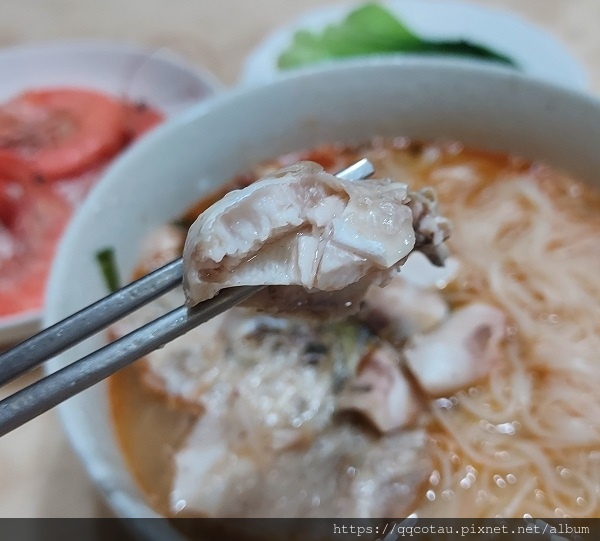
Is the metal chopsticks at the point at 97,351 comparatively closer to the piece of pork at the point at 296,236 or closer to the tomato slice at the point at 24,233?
the piece of pork at the point at 296,236

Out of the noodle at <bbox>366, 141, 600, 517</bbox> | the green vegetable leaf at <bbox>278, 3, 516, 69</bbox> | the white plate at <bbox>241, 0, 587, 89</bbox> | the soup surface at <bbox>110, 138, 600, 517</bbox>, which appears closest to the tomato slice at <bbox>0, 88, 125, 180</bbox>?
the white plate at <bbox>241, 0, 587, 89</bbox>

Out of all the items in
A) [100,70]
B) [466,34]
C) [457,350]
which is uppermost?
[466,34]

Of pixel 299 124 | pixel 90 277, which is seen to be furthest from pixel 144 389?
pixel 299 124

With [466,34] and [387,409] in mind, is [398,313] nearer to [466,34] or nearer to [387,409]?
[387,409]

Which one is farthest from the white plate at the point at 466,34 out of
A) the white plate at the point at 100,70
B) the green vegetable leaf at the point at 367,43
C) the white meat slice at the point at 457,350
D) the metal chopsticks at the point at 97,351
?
the metal chopsticks at the point at 97,351

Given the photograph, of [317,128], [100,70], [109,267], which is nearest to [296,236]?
[109,267]

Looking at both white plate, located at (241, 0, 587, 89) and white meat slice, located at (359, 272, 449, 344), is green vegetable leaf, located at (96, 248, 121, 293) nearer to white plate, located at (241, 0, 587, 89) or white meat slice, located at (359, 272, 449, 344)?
white meat slice, located at (359, 272, 449, 344)

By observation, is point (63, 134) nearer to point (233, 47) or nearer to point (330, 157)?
point (233, 47)
